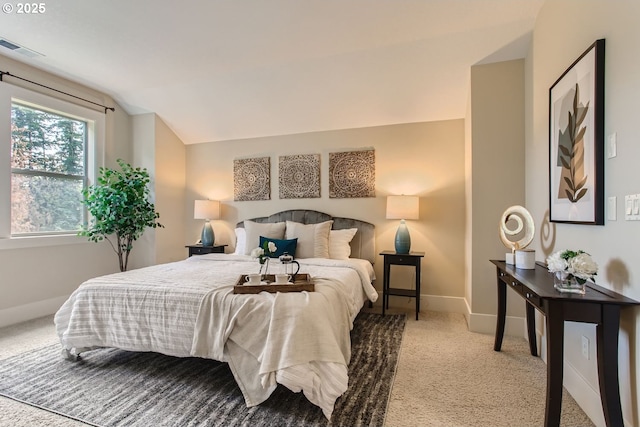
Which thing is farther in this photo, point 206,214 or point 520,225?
point 206,214

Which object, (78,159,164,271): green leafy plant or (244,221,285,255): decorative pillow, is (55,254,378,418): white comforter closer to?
(244,221,285,255): decorative pillow

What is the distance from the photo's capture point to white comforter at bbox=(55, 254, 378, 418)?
1.73m

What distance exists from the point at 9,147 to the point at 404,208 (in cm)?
440

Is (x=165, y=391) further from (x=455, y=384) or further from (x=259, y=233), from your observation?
(x=259, y=233)

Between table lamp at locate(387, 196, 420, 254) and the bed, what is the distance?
1010 millimetres

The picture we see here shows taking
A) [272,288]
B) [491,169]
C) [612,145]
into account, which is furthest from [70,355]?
[491,169]

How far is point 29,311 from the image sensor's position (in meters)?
3.43

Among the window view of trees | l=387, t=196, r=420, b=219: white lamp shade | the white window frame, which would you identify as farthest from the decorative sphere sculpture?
the window view of trees

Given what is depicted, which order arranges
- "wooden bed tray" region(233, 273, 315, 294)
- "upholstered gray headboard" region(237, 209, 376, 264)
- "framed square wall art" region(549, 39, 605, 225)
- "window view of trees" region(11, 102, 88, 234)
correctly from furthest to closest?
1. "upholstered gray headboard" region(237, 209, 376, 264)
2. "window view of trees" region(11, 102, 88, 234)
3. "wooden bed tray" region(233, 273, 315, 294)
4. "framed square wall art" region(549, 39, 605, 225)

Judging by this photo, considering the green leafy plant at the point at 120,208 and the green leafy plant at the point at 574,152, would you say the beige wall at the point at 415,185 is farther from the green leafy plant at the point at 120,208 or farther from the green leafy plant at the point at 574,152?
the green leafy plant at the point at 574,152

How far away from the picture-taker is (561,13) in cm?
214

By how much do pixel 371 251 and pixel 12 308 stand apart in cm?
408

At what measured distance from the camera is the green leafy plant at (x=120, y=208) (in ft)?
12.6

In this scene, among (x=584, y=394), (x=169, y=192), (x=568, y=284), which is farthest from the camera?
(x=169, y=192)
